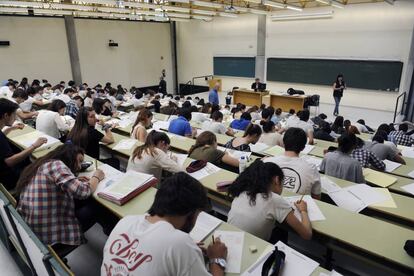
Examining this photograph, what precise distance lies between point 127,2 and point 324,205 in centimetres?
781

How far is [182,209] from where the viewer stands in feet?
4.40

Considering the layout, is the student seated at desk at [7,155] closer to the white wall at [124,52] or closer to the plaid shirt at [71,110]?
the plaid shirt at [71,110]

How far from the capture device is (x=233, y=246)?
172 cm

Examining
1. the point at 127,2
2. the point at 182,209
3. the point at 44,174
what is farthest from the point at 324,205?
the point at 127,2

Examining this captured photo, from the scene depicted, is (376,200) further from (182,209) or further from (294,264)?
(182,209)

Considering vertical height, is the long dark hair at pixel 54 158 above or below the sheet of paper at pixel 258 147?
above

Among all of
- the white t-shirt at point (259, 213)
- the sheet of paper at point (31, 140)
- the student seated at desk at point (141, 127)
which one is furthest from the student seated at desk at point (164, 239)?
the student seated at desk at point (141, 127)

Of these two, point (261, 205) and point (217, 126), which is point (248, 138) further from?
point (261, 205)

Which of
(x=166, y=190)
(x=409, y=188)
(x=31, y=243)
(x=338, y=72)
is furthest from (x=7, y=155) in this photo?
(x=338, y=72)

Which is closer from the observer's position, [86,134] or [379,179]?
[379,179]

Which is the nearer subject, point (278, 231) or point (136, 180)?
point (278, 231)

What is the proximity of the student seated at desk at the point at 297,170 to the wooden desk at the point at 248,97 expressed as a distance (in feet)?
28.0

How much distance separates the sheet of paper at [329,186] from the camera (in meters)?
2.68

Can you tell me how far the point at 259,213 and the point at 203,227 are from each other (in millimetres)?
378
